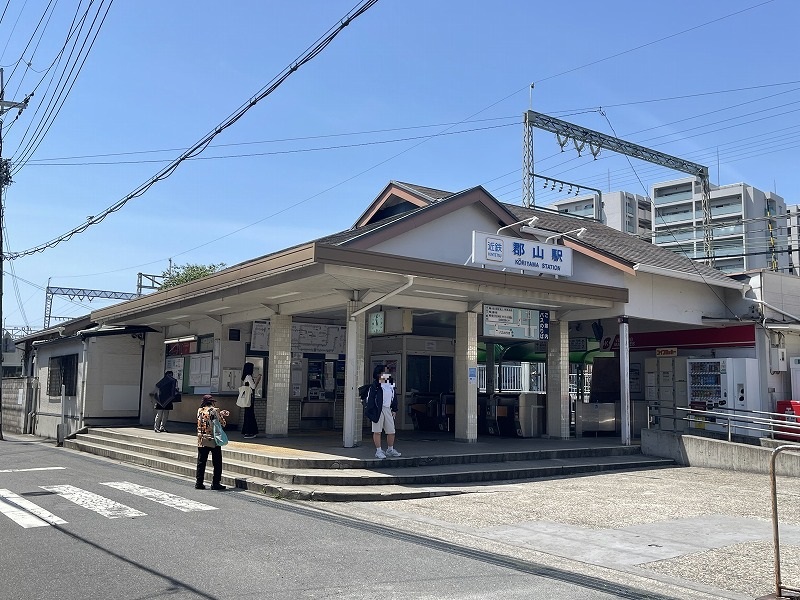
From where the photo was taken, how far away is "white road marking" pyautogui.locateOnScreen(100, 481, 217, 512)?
10.2m

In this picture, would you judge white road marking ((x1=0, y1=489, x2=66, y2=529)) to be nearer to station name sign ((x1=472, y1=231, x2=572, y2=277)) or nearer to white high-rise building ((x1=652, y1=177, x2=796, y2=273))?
station name sign ((x1=472, y1=231, x2=572, y2=277))

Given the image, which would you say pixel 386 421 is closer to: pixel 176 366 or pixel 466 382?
pixel 466 382

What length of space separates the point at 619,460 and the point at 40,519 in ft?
40.0

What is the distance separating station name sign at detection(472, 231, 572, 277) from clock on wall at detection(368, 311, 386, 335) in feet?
7.85

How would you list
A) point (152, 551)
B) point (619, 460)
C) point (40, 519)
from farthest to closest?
1. point (619, 460)
2. point (40, 519)
3. point (152, 551)

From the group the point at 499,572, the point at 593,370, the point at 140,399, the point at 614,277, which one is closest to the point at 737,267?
the point at 593,370

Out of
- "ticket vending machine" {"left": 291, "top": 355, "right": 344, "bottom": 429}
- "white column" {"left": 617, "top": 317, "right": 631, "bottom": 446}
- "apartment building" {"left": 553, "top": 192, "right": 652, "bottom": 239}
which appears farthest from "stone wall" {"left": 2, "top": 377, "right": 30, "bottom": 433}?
"apartment building" {"left": 553, "top": 192, "right": 652, "bottom": 239}

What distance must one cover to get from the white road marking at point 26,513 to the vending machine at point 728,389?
15.2 metres

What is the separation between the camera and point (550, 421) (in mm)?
19297

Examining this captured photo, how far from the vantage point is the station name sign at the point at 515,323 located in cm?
1756

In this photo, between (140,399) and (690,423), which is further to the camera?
(140,399)

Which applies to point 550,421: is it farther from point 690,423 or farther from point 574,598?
point 574,598

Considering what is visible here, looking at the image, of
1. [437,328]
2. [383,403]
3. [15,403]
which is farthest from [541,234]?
[15,403]

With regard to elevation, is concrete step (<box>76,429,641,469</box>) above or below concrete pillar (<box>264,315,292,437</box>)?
below
